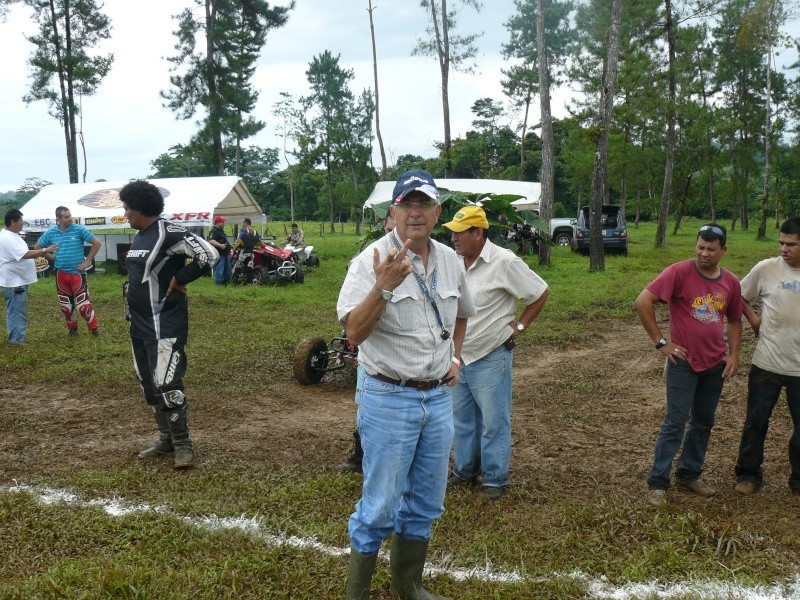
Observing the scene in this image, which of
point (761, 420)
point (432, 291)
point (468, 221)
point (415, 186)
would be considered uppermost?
point (415, 186)

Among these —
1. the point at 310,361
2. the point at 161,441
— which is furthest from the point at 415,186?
the point at 310,361

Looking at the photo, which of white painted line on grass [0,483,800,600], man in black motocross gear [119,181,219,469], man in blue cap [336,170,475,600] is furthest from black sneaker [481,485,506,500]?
man in black motocross gear [119,181,219,469]

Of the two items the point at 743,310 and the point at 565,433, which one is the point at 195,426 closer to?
the point at 565,433

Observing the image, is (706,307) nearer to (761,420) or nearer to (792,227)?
(792,227)

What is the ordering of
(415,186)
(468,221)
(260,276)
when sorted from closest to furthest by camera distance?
(415,186) < (468,221) < (260,276)

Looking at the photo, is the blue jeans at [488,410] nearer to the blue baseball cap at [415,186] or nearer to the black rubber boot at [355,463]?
the black rubber boot at [355,463]

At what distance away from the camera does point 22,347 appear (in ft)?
30.6

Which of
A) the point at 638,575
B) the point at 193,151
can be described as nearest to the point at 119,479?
the point at 638,575

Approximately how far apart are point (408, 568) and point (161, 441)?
9.30 feet

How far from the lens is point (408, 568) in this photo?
3.12 metres

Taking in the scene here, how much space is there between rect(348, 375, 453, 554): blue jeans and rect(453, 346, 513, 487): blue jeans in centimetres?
143

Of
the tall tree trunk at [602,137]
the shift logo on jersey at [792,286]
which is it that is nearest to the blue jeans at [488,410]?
the shift logo on jersey at [792,286]

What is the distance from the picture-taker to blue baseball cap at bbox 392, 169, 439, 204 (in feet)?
8.87

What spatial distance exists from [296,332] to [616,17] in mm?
12881
